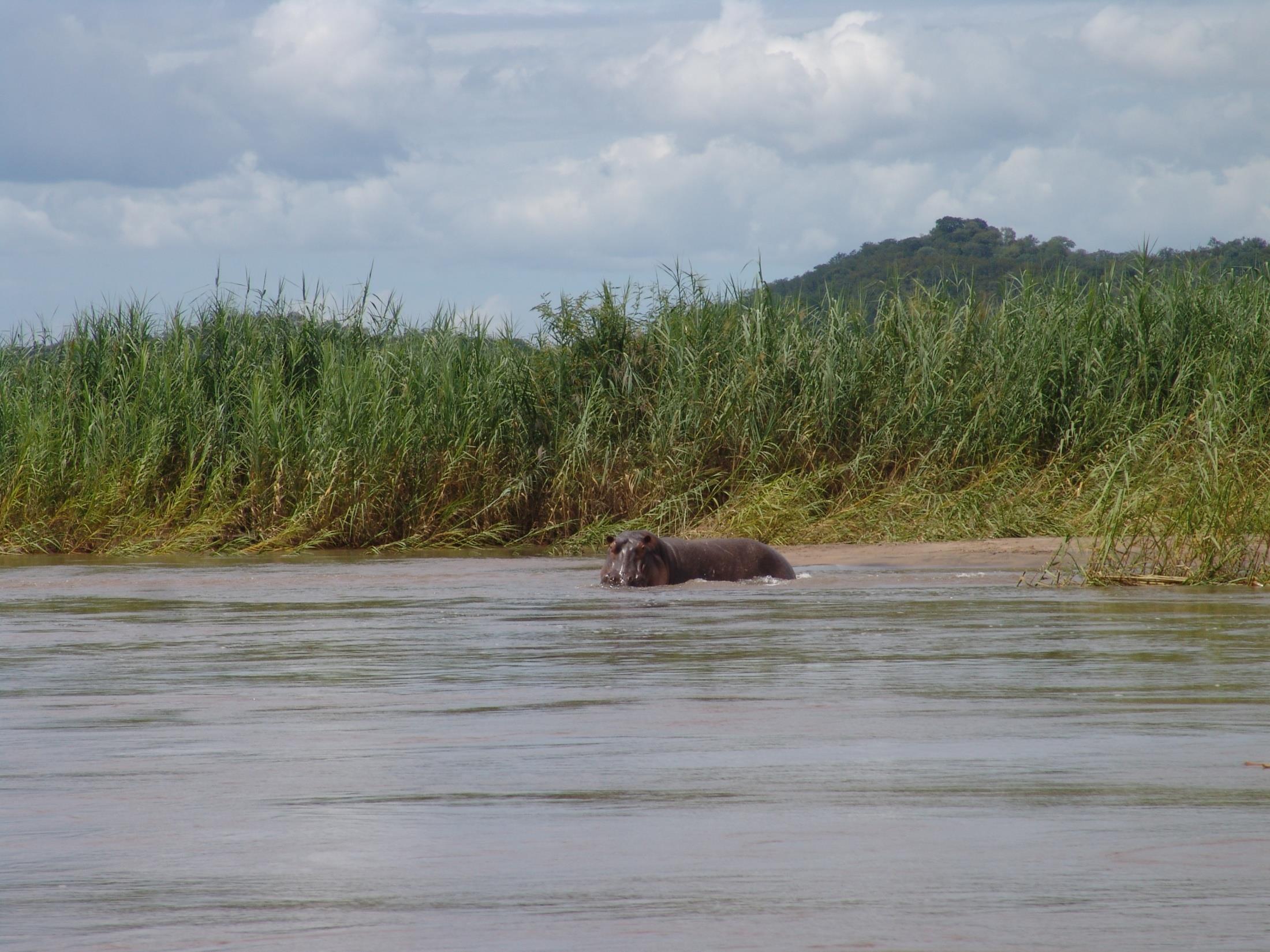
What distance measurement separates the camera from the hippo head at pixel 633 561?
866 cm

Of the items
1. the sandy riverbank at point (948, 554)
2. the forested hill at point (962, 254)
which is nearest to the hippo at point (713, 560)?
the sandy riverbank at point (948, 554)

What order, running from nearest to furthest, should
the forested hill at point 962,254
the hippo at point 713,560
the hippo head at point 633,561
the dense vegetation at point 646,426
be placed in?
the hippo head at point 633,561 → the hippo at point 713,560 → the dense vegetation at point 646,426 → the forested hill at point 962,254

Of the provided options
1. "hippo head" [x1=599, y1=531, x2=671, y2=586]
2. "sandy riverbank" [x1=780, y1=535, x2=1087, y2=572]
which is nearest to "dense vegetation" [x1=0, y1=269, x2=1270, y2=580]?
"sandy riverbank" [x1=780, y1=535, x2=1087, y2=572]

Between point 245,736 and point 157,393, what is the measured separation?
10.2 m

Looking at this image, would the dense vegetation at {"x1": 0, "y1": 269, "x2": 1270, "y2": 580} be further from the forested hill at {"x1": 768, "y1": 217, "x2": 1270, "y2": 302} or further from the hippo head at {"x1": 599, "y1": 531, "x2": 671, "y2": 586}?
the forested hill at {"x1": 768, "y1": 217, "x2": 1270, "y2": 302}

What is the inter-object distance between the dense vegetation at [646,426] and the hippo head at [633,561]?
3.13 metres

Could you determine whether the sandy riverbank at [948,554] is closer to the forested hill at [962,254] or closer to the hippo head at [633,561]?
the hippo head at [633,561]

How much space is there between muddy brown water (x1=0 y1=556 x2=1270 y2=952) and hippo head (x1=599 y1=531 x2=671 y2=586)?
270 centimetres

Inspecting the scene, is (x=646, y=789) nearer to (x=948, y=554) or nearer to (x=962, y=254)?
(x=948, y=554)

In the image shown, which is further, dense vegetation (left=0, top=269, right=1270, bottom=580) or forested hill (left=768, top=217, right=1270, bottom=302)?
forested hill (left=768, top=217, right=1270, bottom=302)

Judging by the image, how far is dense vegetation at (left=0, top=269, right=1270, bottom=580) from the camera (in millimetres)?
12320

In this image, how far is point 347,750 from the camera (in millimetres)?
3236

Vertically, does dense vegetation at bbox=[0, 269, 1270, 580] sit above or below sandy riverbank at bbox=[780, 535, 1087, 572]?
above

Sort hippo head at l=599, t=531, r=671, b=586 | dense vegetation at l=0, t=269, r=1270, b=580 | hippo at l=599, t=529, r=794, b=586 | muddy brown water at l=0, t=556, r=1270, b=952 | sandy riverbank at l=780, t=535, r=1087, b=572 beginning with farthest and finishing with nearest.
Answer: dense vegetation at l=0, t=269, r=1270, b=580, sandy riverbank at l=780, t=535, r=1087, b=572, hippo at l=599, t=529, r=794, b=586, hippo head at l=599, t=531, r=671, b=586, muddy brown water at l=0, t=556, r=1270, b=952
